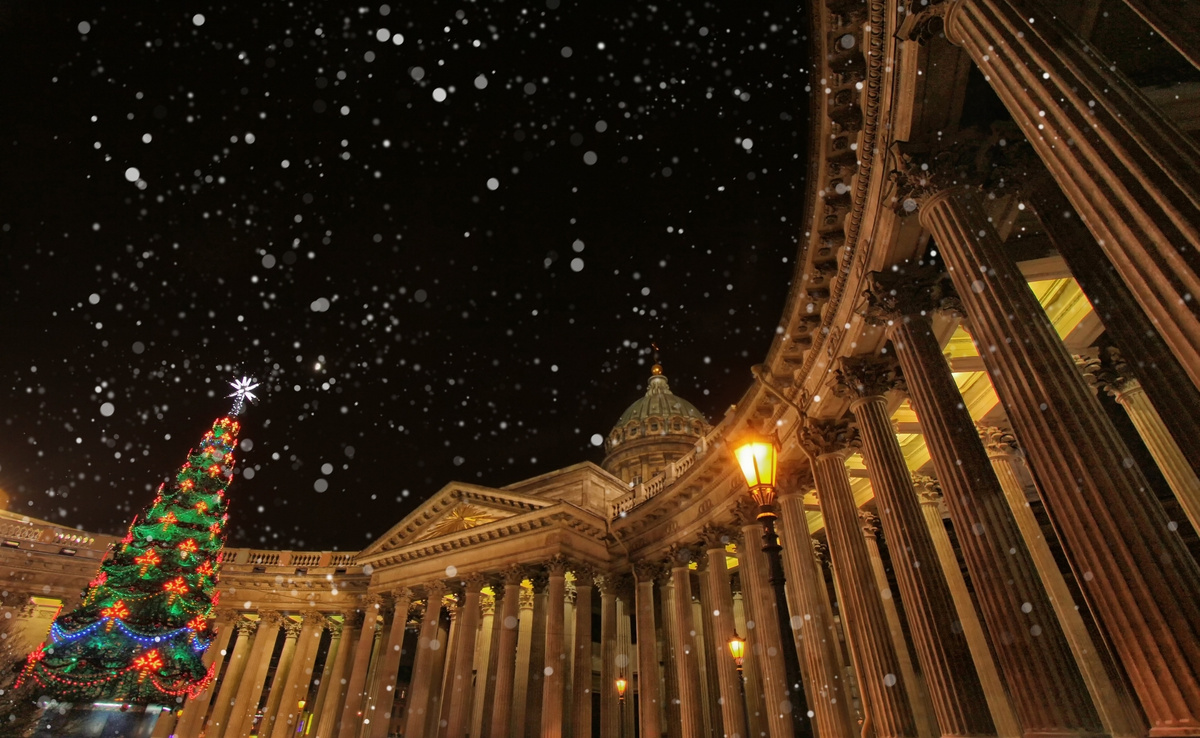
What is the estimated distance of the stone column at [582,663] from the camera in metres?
23.2

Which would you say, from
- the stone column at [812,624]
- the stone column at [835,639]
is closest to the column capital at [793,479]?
the stone column at [812,624]

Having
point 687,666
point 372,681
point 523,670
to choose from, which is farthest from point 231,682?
point 687,666

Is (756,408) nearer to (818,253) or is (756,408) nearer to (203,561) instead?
(818,253)

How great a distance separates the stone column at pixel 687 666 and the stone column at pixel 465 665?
9.29 metres

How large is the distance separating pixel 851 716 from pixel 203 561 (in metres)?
24.1

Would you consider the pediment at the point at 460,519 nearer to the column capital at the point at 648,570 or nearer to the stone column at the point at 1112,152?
the column capital at the point at 648,570

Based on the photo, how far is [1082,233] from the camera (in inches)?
339

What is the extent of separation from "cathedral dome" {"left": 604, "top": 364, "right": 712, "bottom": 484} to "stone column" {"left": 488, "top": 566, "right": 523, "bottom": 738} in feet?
66.0

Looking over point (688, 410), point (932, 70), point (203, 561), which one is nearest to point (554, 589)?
point (203, 561)

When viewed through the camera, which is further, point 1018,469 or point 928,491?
point 1018,469

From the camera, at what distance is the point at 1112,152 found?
5.84 metres

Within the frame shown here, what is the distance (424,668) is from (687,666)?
13.3m

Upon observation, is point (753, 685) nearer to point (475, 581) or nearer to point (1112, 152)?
point (475, 581)

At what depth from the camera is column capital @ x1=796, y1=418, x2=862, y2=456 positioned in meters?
14.9
